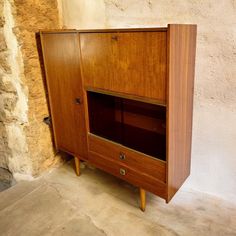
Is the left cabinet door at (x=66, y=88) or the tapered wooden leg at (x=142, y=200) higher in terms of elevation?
the left cabinet door at (x=66, y=88)

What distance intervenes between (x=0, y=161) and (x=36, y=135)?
1.62ft

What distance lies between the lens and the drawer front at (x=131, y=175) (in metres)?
1.52

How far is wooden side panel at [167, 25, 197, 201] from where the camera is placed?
50.5 inches

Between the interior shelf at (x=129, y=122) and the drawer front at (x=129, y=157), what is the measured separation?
0.34 feet

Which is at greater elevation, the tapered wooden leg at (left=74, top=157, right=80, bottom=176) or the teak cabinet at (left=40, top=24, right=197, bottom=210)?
the teak cabinet at (left=40, top=24, right=197, bottom=210)

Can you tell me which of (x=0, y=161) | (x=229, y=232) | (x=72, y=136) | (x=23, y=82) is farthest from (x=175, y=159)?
(x=0, y=161)

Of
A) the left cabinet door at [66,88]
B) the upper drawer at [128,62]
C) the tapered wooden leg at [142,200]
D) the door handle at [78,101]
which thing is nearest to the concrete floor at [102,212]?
the tapered wooden leg at [142,200]

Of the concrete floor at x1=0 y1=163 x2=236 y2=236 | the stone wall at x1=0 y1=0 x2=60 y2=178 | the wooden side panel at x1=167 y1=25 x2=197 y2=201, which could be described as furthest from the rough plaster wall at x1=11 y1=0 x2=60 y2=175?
the wooden side panel at x1=167 y1=25 x2=197 y2=201

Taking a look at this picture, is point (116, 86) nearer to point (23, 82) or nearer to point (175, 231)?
point (23, 82)

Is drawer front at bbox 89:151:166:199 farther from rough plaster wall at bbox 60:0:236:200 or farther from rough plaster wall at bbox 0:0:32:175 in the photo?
rough plaster wall at bbox 0:0:32:175

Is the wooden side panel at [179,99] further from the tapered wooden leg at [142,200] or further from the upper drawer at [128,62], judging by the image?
the tapered wooden leg at [142,200]

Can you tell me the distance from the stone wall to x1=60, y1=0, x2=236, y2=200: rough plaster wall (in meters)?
0.45

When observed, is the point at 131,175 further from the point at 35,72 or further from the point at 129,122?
the point at 35,72

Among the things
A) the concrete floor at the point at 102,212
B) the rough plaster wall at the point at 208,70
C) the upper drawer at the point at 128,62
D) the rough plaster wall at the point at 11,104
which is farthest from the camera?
the rough plaster wall at the point at 11,104
